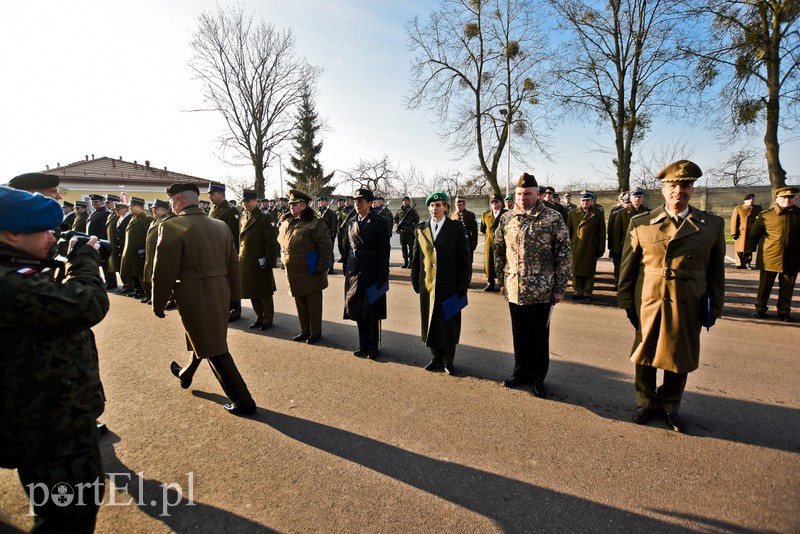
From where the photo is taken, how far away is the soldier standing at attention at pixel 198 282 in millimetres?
3393

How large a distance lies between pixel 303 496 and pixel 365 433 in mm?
797

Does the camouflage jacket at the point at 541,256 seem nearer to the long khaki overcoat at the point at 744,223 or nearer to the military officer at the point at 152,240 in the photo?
the military officer at the point at 152,240

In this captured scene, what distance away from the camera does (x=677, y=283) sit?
310 cm

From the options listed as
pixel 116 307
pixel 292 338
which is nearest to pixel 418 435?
pixel 292 338

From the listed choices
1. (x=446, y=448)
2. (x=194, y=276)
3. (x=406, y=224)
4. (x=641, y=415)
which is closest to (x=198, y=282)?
(x=194, y=276)

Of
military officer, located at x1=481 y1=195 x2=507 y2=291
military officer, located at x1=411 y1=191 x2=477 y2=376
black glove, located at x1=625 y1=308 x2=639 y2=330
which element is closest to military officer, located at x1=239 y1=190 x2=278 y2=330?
military officer, located at x1=411 y1=191 x2=477 y2=376

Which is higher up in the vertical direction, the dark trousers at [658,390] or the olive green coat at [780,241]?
the olive green coat at [780,241]

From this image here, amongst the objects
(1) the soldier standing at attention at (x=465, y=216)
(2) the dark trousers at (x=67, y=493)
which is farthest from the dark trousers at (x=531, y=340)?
(1) the soldier standing at attention at (x=465, y=216)

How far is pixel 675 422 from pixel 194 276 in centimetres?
436

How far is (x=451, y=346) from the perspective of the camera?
14.3 ft

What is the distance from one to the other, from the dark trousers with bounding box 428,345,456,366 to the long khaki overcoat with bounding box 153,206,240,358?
2.26 m

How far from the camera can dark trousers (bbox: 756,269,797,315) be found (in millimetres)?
5957

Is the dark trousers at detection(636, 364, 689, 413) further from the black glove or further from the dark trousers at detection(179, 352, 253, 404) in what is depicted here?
the dark trousers at detection(179, 352, 253, 404)

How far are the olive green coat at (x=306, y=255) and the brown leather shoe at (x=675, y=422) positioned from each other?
4.12 m
